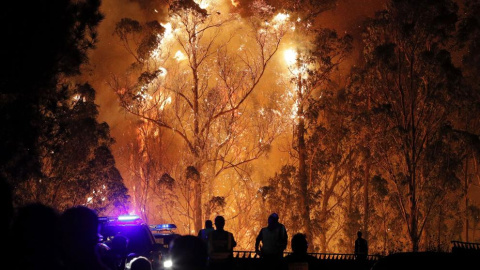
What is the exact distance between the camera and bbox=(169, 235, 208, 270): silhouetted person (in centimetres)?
446

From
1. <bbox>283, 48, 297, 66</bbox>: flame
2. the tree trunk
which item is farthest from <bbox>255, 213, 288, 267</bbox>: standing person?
<bbox>283, 48, 297, 66</bbox>: flame

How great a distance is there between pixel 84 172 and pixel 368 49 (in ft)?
50.5

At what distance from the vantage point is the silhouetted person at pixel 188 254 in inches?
175

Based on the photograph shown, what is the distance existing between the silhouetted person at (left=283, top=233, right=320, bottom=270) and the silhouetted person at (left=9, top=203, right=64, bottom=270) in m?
3.30

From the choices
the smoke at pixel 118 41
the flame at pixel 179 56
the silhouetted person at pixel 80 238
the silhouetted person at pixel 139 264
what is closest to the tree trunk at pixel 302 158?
the smoke at pixel 118 41

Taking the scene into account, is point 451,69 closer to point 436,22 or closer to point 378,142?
point 436,22

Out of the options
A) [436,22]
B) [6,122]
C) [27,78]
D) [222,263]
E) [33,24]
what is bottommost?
[222,263]

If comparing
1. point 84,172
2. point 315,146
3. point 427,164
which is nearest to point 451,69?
point 427,164

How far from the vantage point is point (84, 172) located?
22516mm

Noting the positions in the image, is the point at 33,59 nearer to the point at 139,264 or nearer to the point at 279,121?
the point at 139,264

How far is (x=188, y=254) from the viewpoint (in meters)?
4.45

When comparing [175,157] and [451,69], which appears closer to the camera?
[451,69]

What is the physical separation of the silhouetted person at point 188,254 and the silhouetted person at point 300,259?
106 inches

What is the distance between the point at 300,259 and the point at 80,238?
316 cm
